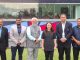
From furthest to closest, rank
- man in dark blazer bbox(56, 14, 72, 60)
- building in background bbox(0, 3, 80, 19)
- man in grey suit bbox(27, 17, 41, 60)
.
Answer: building in background bbox(0, 3, 80, 19) → man in grey suit bbox(27, 17, 41, 60) → man in dark blazer bbox(56, 14, 72, 60)

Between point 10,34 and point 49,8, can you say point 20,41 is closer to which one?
point 10,34

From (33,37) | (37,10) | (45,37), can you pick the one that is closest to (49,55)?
(45,37)

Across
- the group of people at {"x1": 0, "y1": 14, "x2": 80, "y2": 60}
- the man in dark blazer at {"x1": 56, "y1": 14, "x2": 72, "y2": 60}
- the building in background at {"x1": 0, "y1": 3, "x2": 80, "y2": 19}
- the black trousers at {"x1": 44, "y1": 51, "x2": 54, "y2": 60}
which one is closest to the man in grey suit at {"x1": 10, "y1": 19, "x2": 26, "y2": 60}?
the group of people at {"x1": 0, "y1": 14, "x2": 80, "y2": 60}

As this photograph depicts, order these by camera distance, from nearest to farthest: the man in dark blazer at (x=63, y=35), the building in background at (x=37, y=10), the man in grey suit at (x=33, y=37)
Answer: the man in dark blazer at (x=63, y=35)
the man in grey suit at (x=33, y=37)
the building in background at (x=37, y=10)

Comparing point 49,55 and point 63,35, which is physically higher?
point 63,35

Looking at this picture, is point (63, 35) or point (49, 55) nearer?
point (63, 35)

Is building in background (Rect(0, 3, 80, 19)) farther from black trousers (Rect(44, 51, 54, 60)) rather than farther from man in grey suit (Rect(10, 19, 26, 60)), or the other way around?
black trousers (Rect(44, 51, 54, 60))

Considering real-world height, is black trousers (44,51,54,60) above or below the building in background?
below

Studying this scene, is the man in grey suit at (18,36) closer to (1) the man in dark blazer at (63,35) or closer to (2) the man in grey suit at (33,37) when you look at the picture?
(2) the man in grey suit at (33,37)

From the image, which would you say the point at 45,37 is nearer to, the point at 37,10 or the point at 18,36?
the point at 18,36

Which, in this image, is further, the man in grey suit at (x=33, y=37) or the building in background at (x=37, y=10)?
the building in background at (x=37, y=10)

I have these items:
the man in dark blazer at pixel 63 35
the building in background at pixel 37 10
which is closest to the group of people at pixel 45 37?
the man in dark blazer at pixel 63 35

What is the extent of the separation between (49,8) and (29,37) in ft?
29.8

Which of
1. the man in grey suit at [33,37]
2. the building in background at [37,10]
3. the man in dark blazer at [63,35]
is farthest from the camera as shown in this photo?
the building in background at [37,10]
